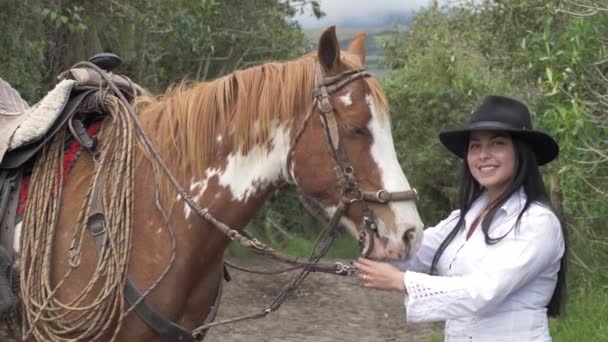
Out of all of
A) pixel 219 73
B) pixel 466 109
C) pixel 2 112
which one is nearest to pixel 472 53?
pixel 466 109

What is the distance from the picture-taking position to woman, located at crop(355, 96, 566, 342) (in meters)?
2.33

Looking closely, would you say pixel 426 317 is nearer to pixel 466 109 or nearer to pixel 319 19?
pixel 466 109

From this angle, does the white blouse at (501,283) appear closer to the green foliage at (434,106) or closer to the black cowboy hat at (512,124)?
the black cowboy hat at (512,124)

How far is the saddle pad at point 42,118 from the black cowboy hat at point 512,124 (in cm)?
145

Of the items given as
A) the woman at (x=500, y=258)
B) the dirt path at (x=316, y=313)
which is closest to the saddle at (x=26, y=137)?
the woman at (x=500, y=258)

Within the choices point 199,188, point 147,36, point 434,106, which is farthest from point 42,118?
point 434,106

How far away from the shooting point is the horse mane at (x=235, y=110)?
2.67 meters

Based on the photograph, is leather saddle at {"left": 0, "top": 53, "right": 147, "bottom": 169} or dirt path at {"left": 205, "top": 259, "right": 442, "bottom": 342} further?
dirt path at {"left": 205, "top": 259, "right": 442, "bottom": 342}

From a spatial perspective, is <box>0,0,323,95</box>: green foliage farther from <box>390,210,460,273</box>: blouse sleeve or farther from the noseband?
<box>390,210,460,273</box>: blouse sleeve

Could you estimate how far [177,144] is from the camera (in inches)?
109

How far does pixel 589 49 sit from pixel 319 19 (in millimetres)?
5061

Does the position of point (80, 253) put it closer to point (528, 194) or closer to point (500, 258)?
point (500, 258)

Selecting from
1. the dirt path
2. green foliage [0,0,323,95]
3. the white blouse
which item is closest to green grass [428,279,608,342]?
the dirt path

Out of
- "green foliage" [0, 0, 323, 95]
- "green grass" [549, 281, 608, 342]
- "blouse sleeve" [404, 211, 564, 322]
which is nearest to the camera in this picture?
"blouse sleeve" [404, 211, 564, 322]
